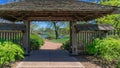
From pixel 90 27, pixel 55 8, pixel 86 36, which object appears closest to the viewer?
pixel 55 8

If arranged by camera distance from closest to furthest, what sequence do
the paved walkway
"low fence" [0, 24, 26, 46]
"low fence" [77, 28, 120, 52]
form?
the paved walkway, "low fence" [0, 24, 26, 46], "low fence" [77, 28, 120, 52]

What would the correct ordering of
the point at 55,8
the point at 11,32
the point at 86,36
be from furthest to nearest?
the point at 86,36 < the point at 11,32 < the point at 55,8

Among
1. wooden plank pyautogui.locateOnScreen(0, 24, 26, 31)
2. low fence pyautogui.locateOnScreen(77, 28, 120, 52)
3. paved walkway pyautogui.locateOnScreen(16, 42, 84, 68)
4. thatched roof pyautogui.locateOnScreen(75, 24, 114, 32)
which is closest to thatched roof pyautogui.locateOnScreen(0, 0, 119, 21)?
wooden plank pyautogui.locateOnScreen(0, 24, 26, 31)

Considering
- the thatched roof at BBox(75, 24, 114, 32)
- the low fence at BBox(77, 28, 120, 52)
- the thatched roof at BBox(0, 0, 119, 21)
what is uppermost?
the thatched roof at BBox(0, 0, 119, 21)

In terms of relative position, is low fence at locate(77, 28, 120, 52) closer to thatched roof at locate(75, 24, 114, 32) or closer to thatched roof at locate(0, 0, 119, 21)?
thatched roof at locate(75, 24, 114, 32)

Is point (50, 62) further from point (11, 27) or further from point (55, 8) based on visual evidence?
point (11, 27)

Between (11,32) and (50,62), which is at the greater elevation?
(11,32)

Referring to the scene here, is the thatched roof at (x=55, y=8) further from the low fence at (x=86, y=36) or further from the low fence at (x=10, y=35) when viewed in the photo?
the low fence at (x=86, y=36)

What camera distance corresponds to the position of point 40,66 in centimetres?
1429

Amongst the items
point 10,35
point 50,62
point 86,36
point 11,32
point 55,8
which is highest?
point 55,8

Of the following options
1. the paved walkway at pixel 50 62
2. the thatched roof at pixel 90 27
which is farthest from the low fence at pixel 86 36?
the paved walkway at pixel 50 62

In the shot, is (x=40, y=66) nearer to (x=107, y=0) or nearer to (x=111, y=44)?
(x=111, y=44)

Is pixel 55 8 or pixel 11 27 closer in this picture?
pixel 55 8

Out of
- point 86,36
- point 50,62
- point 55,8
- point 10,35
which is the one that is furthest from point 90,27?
point 50,62
